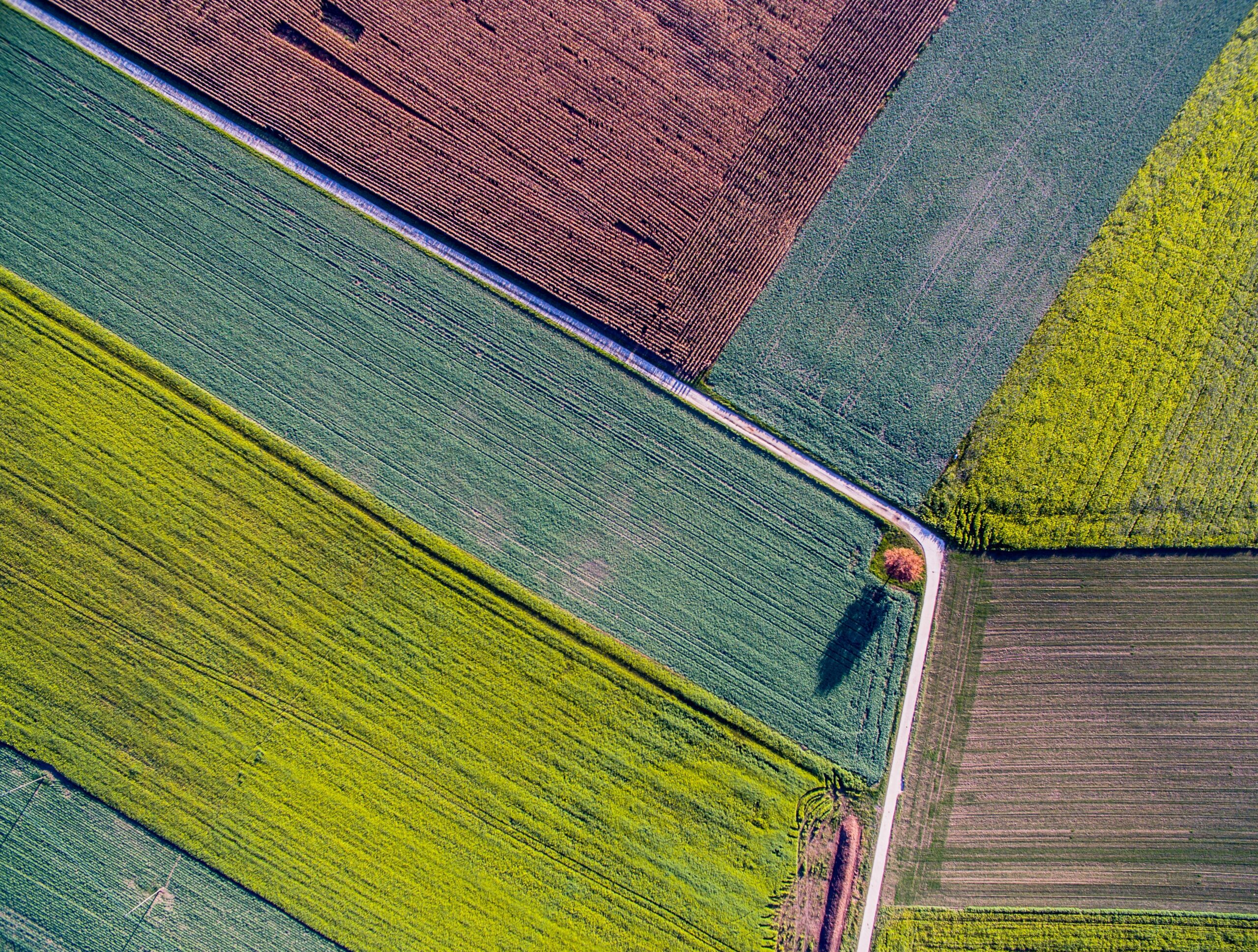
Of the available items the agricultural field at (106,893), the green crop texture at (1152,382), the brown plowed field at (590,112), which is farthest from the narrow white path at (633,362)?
the agricultural field at (106,893)

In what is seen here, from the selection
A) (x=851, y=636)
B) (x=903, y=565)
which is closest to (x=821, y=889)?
(x=851, y=636)

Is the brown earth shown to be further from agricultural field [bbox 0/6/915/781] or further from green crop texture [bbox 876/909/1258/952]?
agricultural field [bbox 0/6/915/781]

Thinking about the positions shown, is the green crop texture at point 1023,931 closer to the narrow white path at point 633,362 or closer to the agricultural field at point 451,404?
the narrow white path at point 633,362

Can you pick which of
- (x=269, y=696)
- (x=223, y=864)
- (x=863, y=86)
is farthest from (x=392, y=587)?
(x=863, y=86)

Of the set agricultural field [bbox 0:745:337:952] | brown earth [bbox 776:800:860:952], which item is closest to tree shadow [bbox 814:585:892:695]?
brown earth [bbox 776:800:860:952]

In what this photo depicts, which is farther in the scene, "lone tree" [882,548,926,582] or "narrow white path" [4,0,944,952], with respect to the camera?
"narrow white path" [4,0,944,952]

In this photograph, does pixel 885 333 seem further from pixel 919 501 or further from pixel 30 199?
pixel 30 199

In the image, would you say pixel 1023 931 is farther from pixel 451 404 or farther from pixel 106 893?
pixel 106 893
